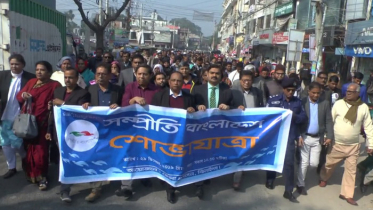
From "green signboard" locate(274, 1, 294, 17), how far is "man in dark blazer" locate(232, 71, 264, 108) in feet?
65.6

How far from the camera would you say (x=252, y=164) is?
15.8 feet

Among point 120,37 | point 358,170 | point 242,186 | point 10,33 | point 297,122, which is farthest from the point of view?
point 120,37

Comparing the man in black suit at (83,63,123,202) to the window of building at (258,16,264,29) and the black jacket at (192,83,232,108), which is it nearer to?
the black jacket at (192,83,232,108)

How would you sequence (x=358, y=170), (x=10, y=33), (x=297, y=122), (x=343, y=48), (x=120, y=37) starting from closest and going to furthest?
(x=297, y=122) → (x=358, y=170) → (x=10, y=33) → (x=343, y=48) → (x=120, y=37)

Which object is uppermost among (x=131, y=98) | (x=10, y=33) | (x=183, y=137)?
(x=10, y=33)

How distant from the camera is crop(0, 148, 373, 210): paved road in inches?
165

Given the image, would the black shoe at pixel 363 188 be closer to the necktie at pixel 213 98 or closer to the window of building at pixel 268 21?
the necktie at pixel 213 98

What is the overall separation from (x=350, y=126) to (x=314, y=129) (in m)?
0.44

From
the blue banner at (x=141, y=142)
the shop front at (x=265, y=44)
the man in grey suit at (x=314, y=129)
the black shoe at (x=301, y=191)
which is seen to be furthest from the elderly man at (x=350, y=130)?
the shop front at (x=265, y=44)

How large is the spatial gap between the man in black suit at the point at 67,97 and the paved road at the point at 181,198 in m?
0.15

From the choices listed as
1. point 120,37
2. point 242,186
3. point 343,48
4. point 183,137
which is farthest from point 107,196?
point 120,37

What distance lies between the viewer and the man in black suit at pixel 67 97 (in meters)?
4.22

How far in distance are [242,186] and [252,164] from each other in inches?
17.8

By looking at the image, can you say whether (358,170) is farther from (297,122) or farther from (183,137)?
(183,137)
